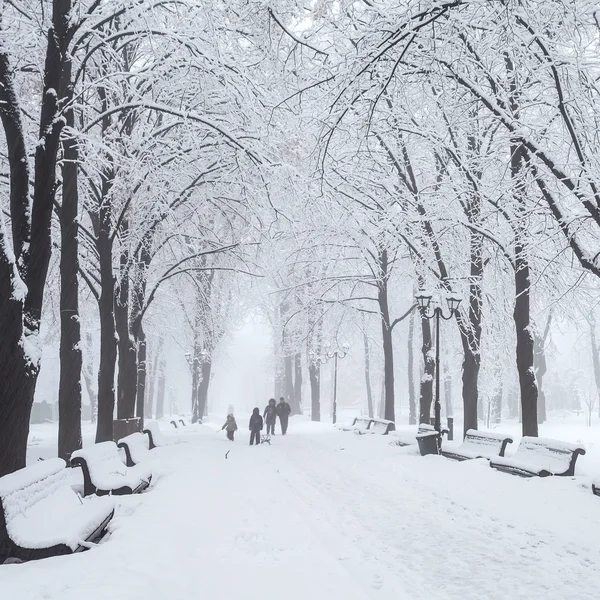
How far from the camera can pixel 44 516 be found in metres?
5.48

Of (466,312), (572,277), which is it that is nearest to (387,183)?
(466,312)

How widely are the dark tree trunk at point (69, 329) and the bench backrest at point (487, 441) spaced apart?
8.47 m

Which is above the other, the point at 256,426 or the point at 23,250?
the point at 23,250

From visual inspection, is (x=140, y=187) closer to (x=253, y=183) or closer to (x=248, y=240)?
(x=253, y=183)

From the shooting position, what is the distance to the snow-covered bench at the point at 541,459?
9625 mm

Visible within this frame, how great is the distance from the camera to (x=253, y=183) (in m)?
12.3

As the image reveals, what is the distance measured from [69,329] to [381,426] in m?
14.1

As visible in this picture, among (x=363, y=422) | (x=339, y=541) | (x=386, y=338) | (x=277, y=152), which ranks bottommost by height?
(x=363, y=422)

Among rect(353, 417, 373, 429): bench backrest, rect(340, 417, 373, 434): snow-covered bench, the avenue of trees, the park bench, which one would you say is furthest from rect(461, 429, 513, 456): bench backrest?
rect(353, 417, 373, 429): bench backrest

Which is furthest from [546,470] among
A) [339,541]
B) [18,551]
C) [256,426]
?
[256,426]

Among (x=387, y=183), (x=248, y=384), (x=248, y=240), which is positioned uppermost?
(x=387, y=183)

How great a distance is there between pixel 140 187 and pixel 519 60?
7758 millimetres

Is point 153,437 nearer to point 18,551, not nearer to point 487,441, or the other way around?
point 487,441

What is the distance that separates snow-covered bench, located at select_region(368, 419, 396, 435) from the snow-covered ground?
8757mm
